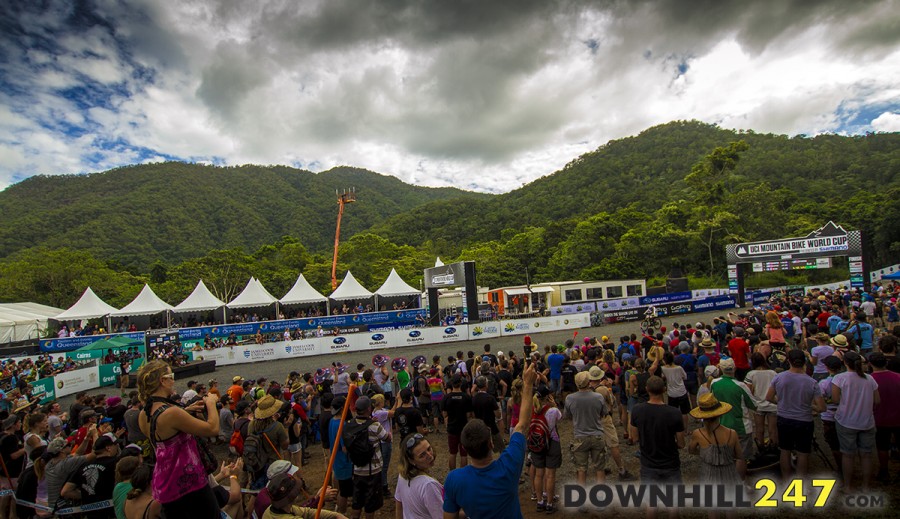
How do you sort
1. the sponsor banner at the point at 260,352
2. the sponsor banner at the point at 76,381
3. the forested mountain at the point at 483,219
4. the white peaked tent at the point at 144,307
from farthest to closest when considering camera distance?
the forested mountain at the point at 483,219 → the white peaked tent at the point at 144,307 → the sponsor banner at the point at 260,352 → the sponsor banner at the point at 76,381

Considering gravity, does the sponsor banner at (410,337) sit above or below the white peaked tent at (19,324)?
below

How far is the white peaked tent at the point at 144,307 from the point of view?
2973cm

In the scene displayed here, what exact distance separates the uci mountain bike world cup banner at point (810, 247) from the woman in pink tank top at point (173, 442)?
30297mm

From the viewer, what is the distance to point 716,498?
3869mm

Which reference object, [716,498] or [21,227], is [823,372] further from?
[21,227]

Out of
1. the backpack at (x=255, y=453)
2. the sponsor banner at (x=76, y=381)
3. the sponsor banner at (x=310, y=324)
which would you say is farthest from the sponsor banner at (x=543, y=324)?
the backpack at (x=255, y=453)

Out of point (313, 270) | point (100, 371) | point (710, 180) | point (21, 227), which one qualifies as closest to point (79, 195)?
point (21, 227)

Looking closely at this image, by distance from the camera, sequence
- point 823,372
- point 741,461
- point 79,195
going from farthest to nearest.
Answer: point 79,195, point 823,372, point 741,461

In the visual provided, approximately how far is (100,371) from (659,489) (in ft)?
77.1

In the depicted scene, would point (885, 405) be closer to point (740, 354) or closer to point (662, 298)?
point (740, 354)

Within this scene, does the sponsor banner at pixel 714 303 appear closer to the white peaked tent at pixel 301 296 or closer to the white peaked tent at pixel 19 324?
the white peaked tent at pixel 301 296

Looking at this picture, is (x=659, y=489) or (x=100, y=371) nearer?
(x=659, y=489)

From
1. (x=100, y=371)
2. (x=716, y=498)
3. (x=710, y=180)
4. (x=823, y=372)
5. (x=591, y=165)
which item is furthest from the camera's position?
(x=591, y=165)

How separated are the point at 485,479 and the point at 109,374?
23.7m
